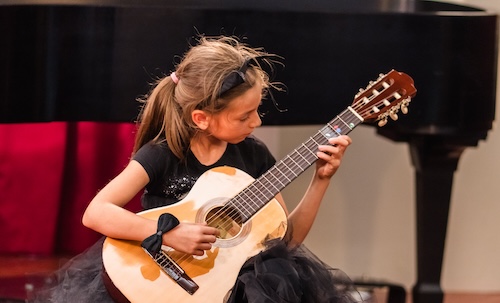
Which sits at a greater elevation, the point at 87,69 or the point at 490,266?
the point at 87,69

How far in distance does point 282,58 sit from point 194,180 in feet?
1.92

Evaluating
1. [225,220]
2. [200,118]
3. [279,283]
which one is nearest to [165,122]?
[200,118]

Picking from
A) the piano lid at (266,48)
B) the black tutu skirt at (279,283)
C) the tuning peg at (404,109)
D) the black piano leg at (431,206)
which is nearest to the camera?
the black tutu skirt at (279,283)

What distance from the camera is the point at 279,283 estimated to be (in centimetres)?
171

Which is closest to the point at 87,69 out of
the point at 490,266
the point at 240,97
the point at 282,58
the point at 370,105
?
the point at 282,58

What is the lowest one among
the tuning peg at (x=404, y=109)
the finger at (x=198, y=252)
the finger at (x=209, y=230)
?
the finger at (x=198, y=252)

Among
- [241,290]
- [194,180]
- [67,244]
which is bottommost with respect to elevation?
[67,244]

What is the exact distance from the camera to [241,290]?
1.77 metres

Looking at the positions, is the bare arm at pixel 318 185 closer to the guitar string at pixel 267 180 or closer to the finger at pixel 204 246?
the guitar string at pixel 267 180

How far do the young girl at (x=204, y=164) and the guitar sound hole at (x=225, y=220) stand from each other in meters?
0.06

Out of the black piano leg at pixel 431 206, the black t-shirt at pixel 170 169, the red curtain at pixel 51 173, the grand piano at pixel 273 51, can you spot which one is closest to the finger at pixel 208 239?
the black t-shirt at pixel 170 169

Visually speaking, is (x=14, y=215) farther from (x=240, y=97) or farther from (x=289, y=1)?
(x=240, y=97)

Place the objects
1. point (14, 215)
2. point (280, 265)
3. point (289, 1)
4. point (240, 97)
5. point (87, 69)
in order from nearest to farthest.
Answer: point (280, 265) < point (240, 97) < point (87, 69) < point (289, 1) < point (14, 215)

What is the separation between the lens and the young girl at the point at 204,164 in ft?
5.82
